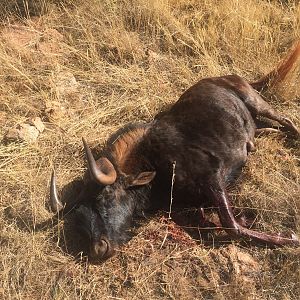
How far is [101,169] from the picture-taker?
18.0 feet

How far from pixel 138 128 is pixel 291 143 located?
1949mm

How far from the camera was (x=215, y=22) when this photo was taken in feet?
26.4

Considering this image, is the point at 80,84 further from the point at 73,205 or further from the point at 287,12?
the point at 287,12

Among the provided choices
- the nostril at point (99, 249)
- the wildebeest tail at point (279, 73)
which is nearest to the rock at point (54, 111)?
the nostril at point (99, 249)

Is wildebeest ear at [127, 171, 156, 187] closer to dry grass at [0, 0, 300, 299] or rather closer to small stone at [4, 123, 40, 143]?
dry grass at [0, 0, 300, 299]

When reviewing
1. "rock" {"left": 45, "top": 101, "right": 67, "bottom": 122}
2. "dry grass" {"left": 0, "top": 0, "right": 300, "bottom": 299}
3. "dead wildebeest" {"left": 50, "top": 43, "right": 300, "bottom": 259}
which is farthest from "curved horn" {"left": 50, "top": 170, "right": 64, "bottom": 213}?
"rock" {"left": 45, "top": 101, "right": 67, "bottom": 122}

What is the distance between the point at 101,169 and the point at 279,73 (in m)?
2.94

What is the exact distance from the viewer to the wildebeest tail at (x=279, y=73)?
22.7 ft

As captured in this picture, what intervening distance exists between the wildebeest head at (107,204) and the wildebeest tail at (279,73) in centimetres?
234

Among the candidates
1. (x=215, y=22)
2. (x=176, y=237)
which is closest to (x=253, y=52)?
(x=215, y=22)

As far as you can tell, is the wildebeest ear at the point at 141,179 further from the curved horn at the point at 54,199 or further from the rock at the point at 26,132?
the rock at the point at 26,132

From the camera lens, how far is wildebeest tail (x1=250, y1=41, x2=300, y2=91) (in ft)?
22.7

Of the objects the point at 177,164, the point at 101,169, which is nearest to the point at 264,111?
the point at 177,164

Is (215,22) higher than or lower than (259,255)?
higher
